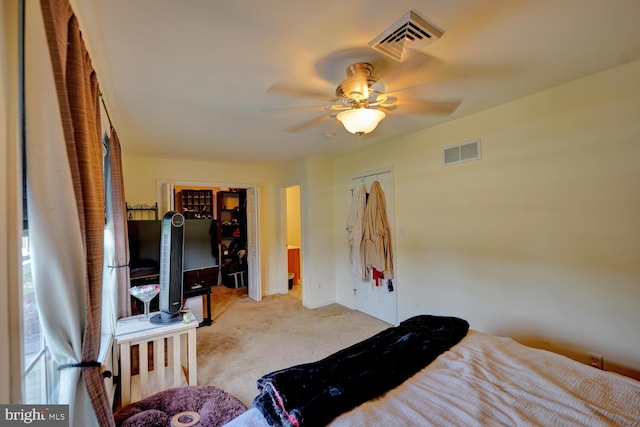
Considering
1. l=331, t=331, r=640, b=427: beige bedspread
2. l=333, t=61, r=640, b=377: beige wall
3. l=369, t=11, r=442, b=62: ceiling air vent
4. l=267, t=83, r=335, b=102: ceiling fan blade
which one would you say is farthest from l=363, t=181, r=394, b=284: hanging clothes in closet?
l=369, t=11, r=442, b=62: ceiling air vent

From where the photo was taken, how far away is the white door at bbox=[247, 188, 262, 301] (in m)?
4.73

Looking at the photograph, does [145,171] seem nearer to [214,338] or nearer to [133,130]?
[133,130]

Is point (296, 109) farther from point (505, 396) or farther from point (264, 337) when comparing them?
point (264, 337)

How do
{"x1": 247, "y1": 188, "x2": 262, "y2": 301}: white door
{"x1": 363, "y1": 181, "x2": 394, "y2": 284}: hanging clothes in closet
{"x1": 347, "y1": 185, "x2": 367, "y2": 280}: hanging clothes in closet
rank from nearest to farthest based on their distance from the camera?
{"x1": 363, "y1": 181, "x2": 394, "y2": 284}: hanging clothes in closet → {"x1": 347, "y1": 185, "x2": 367, "y2": 280}: hanging clothes in closet → {"x1": 247, "y1": 188, "x2": 262, "y2": 301}: white door

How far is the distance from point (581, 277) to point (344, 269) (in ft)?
9.20

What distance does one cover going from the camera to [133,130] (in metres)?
2.91

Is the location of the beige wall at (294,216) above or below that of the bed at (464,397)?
above

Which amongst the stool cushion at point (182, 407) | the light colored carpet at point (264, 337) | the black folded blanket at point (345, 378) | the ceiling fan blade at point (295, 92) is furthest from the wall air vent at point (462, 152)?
the stool cushion at point (182, 407)

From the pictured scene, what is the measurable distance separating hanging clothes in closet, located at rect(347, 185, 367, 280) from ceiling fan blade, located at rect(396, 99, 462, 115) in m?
1.49

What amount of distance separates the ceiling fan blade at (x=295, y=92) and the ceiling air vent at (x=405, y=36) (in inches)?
27.6

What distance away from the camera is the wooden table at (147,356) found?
198 cm

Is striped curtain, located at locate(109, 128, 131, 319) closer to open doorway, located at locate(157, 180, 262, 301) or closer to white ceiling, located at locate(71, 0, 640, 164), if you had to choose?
white ceiling, located at locate(71, 0, 640, 164)

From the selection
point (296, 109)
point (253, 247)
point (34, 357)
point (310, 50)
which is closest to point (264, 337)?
point (253, 247)

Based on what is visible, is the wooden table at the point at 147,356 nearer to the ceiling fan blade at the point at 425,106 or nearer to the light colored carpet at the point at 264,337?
the light colored carpet at the point at 264,337
